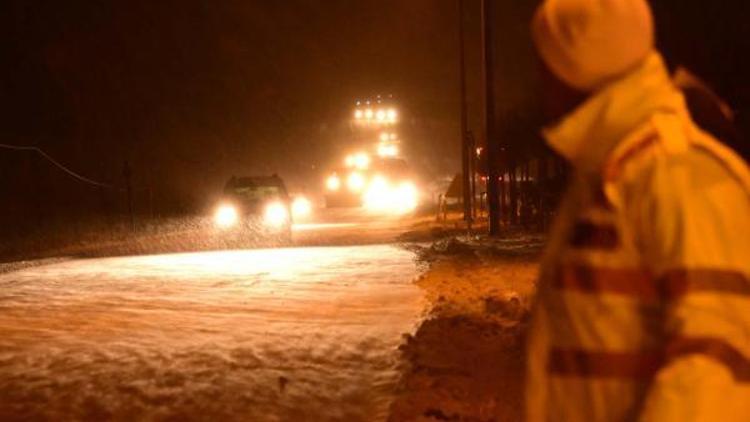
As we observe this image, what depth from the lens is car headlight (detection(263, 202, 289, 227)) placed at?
1005 inches

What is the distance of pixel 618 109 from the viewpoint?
6.27 feet

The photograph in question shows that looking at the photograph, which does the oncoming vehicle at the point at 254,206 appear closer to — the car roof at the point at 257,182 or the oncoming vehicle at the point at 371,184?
the car roof at the point at 257,182

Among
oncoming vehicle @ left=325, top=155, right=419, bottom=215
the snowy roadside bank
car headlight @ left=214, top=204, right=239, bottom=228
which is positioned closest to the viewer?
the snowy roadside bank

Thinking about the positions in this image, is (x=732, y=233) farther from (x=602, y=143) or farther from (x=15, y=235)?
(x=15, y=235)

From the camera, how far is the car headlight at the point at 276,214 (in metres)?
25.5

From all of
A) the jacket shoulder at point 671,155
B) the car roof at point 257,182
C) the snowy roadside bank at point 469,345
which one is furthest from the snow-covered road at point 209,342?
the car roof at point 257,182

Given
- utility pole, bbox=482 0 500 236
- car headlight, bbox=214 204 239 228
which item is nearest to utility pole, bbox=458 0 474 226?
utility pole, bbox=482 0 500 236

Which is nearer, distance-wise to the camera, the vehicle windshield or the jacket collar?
the jacket collar

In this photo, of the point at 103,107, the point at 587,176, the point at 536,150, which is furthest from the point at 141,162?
the point at 587,176

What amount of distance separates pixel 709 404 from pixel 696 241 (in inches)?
12.1

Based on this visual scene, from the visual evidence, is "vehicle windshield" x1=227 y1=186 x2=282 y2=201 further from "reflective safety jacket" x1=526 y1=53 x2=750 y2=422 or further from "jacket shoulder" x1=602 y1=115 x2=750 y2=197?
"jacket shoulder" x1=602 y1=115 x2=750 y2=197

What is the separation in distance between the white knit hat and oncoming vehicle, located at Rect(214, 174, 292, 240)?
2331 centimetres

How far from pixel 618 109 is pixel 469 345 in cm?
608

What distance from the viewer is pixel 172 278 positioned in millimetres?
14031
